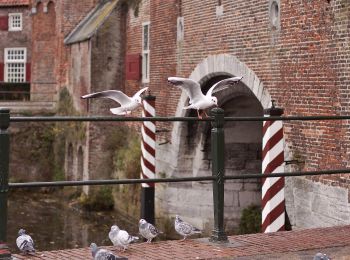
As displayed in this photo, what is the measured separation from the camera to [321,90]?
10656 mm

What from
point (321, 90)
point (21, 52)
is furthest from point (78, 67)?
point (21, 52)

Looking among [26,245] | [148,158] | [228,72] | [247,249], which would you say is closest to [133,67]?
[228,72]

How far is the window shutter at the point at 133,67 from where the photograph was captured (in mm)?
20125

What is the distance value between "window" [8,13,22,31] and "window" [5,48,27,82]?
111cm

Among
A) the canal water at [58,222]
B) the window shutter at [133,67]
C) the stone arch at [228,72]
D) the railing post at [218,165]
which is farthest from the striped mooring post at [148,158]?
the window shutter at [133,67]

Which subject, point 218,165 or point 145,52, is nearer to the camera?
point 218,165

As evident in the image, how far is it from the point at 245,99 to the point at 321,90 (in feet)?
14.6

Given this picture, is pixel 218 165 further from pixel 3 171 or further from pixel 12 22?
pixel 12 22

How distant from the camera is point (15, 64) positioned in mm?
39750

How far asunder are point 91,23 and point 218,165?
714 inches

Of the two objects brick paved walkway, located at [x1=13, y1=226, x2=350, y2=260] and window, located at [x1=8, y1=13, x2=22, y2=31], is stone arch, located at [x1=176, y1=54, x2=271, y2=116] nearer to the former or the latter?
brick paved walkway, located at [x1=13, y1=226, x2=350, y2=260]

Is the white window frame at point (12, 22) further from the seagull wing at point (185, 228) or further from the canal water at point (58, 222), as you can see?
the seagull wing at point (185, 228)

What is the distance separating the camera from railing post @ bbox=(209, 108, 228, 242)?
19.4 feet

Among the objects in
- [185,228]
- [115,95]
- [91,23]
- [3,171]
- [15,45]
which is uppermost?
[15,45]
